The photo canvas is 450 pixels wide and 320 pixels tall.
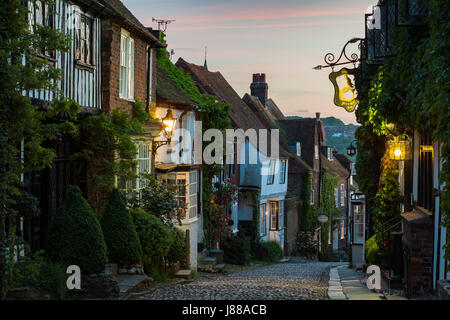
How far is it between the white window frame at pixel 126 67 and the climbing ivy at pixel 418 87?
240 inches

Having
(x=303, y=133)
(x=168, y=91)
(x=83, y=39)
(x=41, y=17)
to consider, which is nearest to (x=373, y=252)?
(x=83, y=39)

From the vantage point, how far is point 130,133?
48.9 feet

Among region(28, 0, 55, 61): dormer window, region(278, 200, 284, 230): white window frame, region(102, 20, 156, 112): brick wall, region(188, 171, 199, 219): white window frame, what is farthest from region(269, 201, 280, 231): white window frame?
region(28, 0, 55, 61): dormer window

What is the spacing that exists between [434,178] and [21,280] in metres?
7.12

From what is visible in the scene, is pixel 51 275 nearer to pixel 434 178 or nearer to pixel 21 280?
pixel 21 280

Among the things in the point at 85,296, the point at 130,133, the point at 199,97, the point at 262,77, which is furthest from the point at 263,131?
the point at 85,296

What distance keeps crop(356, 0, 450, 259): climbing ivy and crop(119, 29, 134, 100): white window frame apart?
6.08 metres

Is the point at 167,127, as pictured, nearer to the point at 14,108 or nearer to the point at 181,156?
the point at 181,156

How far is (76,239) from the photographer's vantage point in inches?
396

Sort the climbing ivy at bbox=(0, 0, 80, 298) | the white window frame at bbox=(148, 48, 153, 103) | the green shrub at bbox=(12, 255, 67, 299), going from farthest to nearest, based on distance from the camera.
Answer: the white window frame at bbox=(148, 48, 153, 103), the green shrub at bbox=(12, 255, 67, 299), the climbing ivy at bbox=(0, 0, 80, 298)

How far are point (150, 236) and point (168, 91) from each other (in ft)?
26.5

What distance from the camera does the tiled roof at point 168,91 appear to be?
1908cm

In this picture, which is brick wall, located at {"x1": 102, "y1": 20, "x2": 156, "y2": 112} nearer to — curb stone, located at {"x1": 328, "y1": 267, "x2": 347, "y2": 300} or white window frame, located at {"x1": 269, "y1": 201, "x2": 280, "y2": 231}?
curb stone, located at {"x1": 328, "y1": 267, "x2": 347, "y2": 300}

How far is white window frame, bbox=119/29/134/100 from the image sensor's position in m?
15.4
